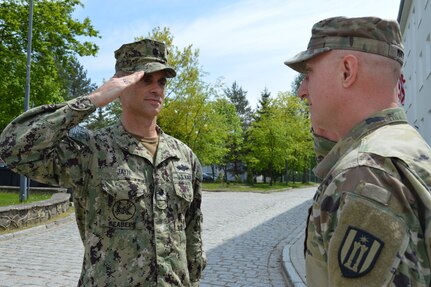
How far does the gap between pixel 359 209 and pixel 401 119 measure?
1.56ft

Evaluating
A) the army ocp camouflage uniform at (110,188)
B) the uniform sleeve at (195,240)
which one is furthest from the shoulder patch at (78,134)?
the uniform sleeve at (195,240)

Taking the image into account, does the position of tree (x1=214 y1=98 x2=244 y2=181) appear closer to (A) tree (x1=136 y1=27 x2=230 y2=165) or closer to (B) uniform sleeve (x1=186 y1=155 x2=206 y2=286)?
(A) tree (x1=136 y1=27 x2=230 y2=165)

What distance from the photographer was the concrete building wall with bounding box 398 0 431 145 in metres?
15.3

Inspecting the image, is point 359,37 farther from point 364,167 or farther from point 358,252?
point 358,252

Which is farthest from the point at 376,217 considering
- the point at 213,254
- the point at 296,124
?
the point at 296,124

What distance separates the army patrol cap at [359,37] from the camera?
151cm

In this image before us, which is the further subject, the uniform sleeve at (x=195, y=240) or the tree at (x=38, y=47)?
the tree at (x=38, y=47)

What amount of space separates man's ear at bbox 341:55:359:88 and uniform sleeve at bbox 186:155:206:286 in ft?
6.04

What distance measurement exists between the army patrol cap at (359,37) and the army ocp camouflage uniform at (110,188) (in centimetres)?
143

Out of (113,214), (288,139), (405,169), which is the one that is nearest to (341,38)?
(405,169)

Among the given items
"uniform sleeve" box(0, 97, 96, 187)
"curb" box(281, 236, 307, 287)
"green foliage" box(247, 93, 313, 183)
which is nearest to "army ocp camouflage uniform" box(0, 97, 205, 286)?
"uniform sleeve" box(0, 97, 96, 187)

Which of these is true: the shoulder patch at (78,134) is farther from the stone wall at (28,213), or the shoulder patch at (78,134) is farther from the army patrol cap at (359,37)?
the stone wall at (28,213)

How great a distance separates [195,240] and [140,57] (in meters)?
1.29

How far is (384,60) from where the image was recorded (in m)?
1.50
